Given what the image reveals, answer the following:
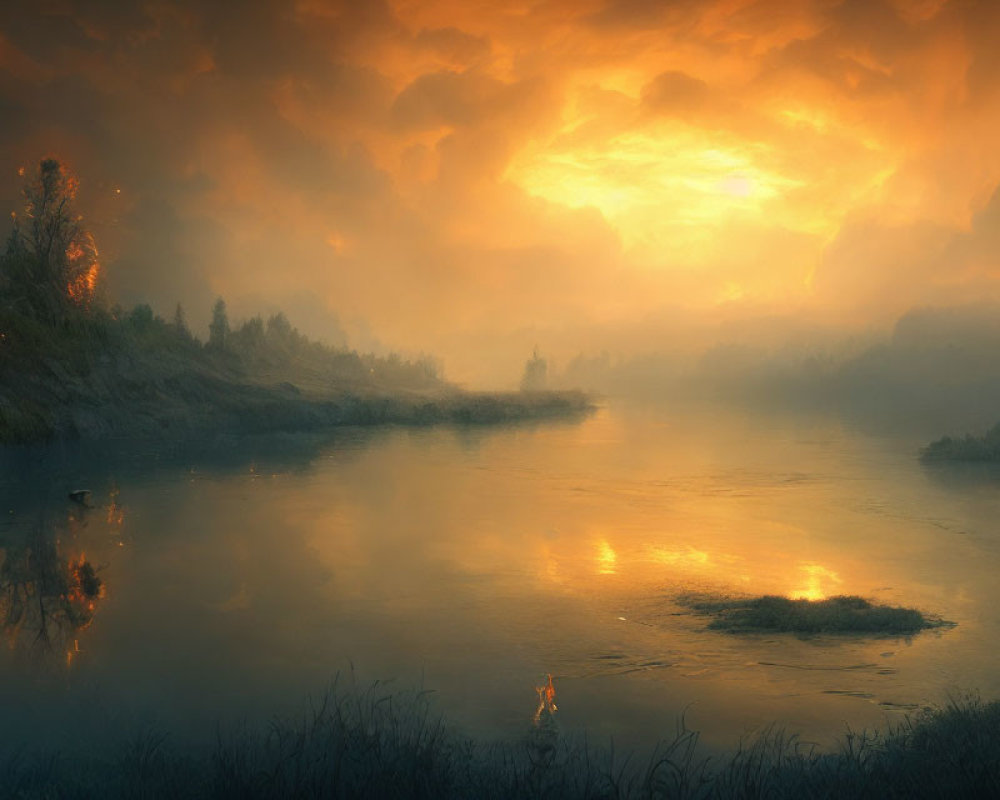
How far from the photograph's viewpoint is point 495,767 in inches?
544

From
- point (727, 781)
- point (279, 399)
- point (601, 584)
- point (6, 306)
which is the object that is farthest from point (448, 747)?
point (279, 399)

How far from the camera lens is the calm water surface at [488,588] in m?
18.3

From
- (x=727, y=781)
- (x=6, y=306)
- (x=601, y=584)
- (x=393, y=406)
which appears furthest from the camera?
(x=393, y=406)

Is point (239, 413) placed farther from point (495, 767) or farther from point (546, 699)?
point (495, 767)

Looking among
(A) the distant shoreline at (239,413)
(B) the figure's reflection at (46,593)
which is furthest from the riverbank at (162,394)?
(B) the figure's reflection at (46,593)

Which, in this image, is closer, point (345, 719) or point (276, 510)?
point (345, 719)

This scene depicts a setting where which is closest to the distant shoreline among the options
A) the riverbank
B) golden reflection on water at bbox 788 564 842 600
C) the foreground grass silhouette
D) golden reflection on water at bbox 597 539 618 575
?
the riverbank

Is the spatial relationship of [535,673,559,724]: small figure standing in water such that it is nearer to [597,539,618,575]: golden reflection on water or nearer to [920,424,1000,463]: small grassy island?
[597,539,618,575]: golden reflection on water

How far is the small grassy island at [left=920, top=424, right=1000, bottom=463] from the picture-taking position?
69312 mm

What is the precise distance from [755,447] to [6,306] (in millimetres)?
70275

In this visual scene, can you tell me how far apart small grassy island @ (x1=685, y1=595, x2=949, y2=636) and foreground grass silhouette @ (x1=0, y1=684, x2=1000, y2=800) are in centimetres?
656

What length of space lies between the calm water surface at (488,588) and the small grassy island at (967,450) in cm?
658

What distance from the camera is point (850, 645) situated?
22203 mm

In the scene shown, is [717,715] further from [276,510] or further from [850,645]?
[276,510]
